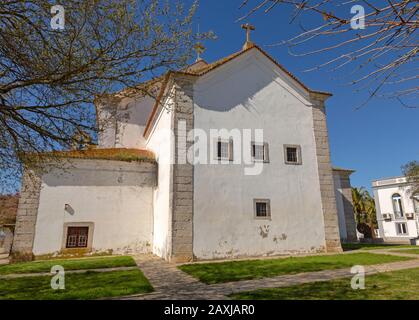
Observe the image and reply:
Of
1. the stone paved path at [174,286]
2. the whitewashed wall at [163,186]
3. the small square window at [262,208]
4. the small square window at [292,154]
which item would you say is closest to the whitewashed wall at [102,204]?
the whitewashed wall at [163,186]

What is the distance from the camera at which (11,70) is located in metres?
5.08

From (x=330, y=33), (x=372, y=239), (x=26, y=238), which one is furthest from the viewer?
(x=372, y=239)

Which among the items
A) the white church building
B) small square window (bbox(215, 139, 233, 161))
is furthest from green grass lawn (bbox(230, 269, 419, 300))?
small square window (bbox(215, 139, 233, 161))

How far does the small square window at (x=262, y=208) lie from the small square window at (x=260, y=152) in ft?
6.14

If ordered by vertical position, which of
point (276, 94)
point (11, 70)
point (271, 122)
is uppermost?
point (276, 94)

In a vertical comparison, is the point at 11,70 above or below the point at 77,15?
below

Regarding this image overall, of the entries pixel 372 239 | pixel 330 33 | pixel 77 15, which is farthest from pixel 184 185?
pixel 372 239

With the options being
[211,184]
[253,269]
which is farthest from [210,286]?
[211,184]

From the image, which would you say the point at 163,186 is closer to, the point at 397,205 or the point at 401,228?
the point at 397,205

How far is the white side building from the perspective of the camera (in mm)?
35419

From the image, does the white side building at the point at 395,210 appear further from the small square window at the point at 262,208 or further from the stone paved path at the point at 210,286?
the stone paved path at the point at 210,286

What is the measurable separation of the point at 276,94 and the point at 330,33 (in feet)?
40.2

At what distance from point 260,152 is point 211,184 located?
2.84 m
